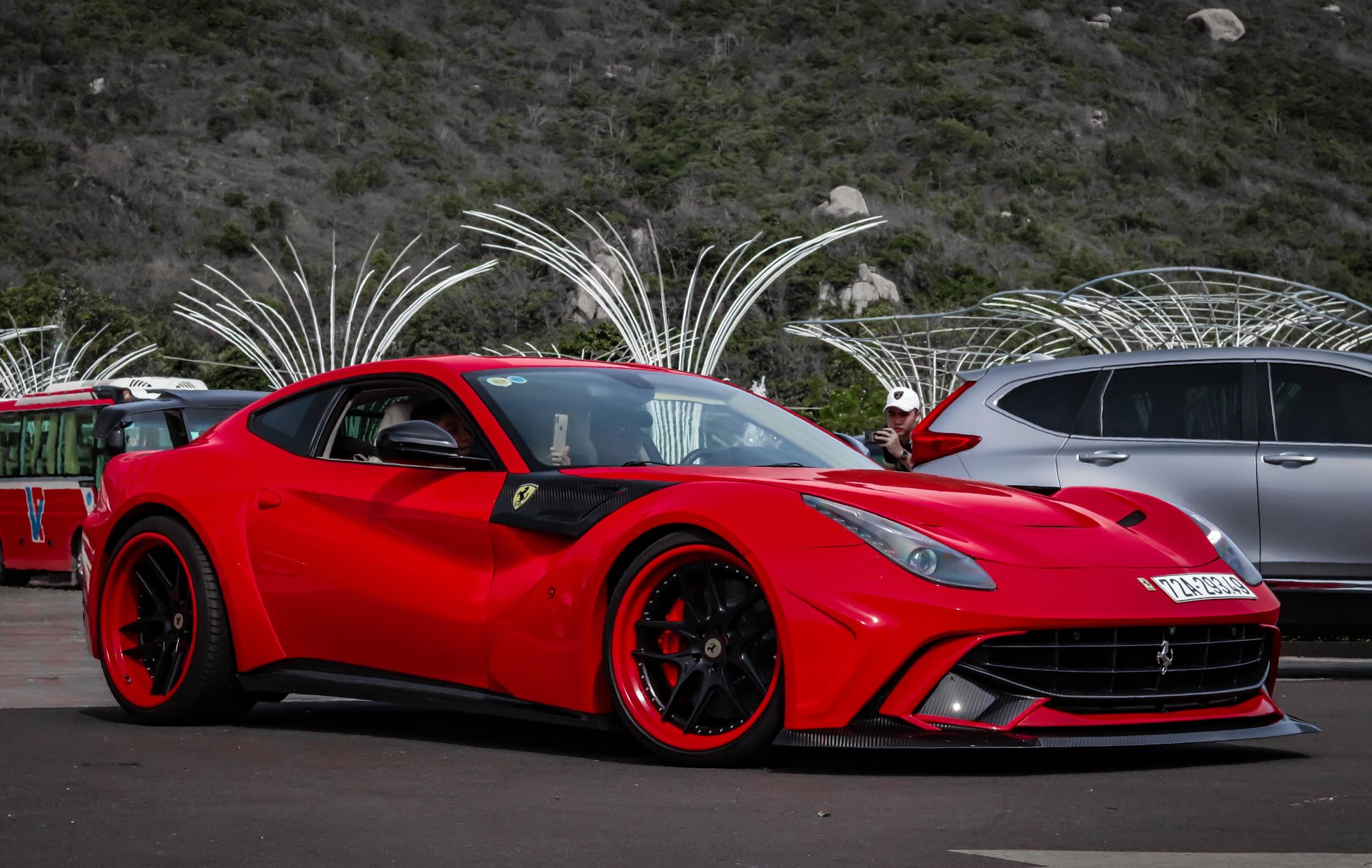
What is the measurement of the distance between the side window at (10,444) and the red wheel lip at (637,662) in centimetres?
2008

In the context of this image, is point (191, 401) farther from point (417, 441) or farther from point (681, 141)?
point (681, 141)

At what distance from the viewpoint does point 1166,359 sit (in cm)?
970

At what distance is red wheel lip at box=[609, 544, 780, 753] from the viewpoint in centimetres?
573

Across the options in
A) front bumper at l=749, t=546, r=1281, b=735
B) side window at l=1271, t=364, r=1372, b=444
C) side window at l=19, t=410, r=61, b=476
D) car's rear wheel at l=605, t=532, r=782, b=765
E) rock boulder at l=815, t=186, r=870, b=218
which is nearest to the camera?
front bumper at l=749, t=546, r=1281, b=735

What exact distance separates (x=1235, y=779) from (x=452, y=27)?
337 feet

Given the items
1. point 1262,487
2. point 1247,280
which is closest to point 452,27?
point 1247,280

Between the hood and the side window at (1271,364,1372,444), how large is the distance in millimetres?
3114

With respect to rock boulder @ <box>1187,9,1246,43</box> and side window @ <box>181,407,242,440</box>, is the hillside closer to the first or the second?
rock boulder @ <box>1187,9,1246,43</box>

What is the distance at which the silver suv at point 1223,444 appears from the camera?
9078 mm

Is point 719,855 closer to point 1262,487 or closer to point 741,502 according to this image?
point 741,502

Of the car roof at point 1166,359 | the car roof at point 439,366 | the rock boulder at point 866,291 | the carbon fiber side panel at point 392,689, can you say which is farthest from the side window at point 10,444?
the rock boulder at point 866,291

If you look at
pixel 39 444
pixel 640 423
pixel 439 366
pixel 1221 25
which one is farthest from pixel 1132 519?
pixel 1221 25

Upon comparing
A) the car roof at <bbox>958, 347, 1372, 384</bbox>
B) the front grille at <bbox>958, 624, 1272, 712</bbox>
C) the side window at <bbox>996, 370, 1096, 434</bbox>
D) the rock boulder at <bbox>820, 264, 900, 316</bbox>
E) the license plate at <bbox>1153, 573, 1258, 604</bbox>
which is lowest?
the front grille at <bbox>958, 624, 1272, 712</bbox>

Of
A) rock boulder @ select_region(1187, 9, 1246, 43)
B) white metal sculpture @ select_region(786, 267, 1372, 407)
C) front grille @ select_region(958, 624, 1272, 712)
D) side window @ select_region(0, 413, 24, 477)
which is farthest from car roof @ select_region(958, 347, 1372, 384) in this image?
rock boulder @ select_region(1187, 9, 1246, 43)
